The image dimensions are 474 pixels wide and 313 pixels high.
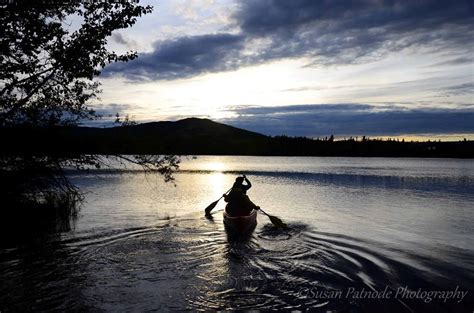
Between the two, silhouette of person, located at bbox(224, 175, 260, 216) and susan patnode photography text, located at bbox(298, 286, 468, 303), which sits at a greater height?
silhouette of person, located at bbox(224, 175, 260, 216)

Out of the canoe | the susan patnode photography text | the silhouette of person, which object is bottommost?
the susan patnode photography text

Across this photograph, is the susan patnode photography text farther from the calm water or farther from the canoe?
the canoe

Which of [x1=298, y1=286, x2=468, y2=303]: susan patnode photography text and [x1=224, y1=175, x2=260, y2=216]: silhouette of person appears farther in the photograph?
[x1=224, y1=175, x2=260, y2=216]: silhouette of person

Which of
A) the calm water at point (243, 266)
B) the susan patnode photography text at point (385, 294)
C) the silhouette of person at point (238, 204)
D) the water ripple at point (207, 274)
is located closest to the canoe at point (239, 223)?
the silhouette of person at point (238, 204)

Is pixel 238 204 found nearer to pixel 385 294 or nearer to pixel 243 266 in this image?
pixel 243 266

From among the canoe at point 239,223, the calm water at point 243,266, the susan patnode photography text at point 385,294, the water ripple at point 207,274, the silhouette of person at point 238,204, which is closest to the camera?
the water ripple at point 207,274

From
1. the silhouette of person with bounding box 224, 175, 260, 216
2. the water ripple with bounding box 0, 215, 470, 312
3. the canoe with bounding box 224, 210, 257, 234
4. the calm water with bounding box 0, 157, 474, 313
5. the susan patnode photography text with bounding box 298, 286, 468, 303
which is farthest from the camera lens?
the silhouette of person with bounding box 224, 175, 260, 216

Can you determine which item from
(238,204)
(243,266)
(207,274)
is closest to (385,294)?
(243,266)

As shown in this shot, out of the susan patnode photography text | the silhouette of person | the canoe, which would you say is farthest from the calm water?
the silhouette of person

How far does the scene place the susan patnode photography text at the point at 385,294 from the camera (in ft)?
34.5

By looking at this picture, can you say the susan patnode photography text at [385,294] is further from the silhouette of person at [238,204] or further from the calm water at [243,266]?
the silhouette of person at [238,204]

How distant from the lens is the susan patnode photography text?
10.5 meters

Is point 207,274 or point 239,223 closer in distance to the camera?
point 207,274

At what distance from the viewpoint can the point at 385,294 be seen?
1081cm
